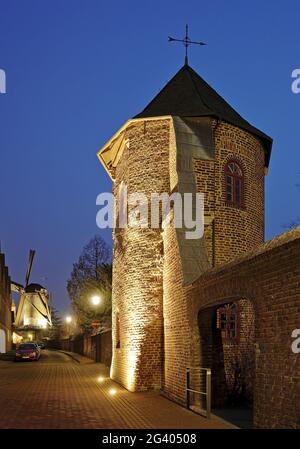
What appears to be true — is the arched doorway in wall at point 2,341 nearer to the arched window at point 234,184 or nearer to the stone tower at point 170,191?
the stone tower at point 170,191

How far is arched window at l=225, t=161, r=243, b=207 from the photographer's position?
17.2 metres

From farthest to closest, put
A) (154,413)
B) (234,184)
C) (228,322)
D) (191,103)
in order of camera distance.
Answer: (191,103) → (234,184) → (228,322) → (154,413)

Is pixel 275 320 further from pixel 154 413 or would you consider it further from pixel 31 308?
pixel 31 308

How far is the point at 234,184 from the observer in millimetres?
17422

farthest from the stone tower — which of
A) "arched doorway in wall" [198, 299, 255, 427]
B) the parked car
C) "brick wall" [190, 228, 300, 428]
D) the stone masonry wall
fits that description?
the parked car

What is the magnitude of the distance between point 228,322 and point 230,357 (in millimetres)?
948

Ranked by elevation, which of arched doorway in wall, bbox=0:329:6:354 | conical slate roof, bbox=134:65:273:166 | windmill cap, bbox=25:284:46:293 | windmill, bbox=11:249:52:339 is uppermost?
conical slate roof, bbox=134:65:273:166

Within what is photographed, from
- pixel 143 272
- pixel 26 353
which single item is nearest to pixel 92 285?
pixel 26 353

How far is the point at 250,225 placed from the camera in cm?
1766

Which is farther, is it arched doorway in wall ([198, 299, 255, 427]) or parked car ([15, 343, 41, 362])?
parked car ([15, 343, 41, 362])

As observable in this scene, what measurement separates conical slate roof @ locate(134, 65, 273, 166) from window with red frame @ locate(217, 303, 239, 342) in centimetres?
543

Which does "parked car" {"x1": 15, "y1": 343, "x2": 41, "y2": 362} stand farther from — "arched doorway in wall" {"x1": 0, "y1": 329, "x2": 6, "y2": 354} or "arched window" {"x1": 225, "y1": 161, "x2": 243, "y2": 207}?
"arched window" {"x1": 225, "y1": 161, "x2": 243, "y2": 207}

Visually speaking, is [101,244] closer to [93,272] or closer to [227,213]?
[93,272]
